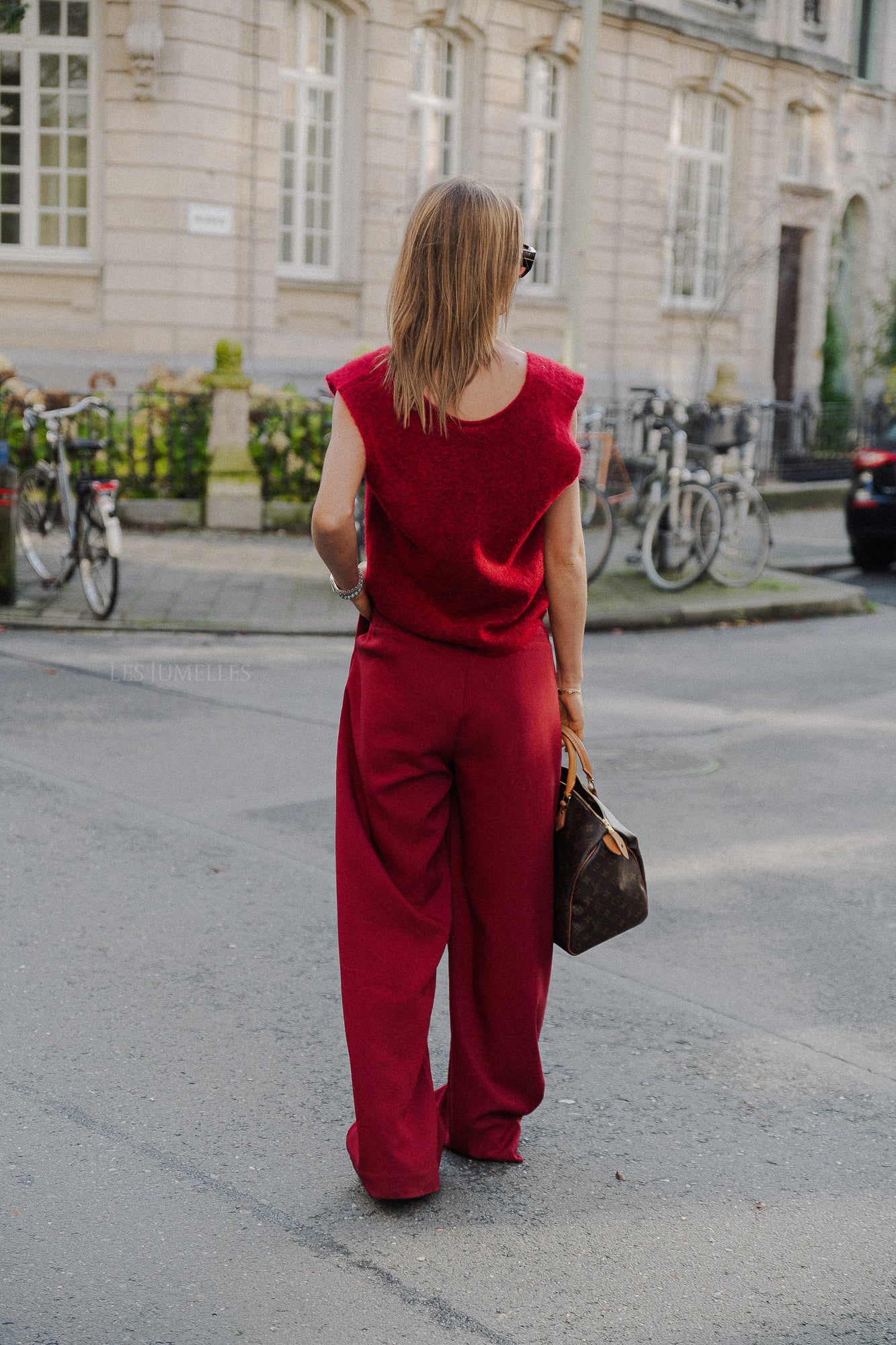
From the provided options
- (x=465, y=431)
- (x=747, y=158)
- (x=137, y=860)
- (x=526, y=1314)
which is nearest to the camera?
(x=526, y=1314)

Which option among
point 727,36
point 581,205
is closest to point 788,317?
point 727,36

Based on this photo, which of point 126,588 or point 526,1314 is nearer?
point 526,1314

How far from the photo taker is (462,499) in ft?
9.87

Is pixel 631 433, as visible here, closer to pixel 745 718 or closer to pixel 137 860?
pixel 745 718

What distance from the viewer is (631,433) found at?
657 inches

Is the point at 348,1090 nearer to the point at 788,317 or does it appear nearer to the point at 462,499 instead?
the point at 462,499

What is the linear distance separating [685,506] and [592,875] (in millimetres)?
8727

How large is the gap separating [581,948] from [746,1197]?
61 cm

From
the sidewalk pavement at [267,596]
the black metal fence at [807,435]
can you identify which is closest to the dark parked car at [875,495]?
the sidewalk pavement at [267,596]

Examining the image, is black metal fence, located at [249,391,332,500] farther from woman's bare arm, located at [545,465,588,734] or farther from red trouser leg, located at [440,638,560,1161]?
red trouser leg, located at [440,638,560,1161]

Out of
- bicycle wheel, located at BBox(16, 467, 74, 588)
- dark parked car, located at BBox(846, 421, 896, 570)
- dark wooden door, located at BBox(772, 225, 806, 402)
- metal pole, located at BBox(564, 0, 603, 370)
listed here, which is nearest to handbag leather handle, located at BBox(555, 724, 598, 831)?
→ bicycle wheel, located at BBox(16, 467, 74, 588)

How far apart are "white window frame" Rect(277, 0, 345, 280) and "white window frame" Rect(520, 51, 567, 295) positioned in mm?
2861

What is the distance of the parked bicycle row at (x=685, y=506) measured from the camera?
11.7 metres

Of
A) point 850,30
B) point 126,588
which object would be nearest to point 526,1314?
point 126,588
